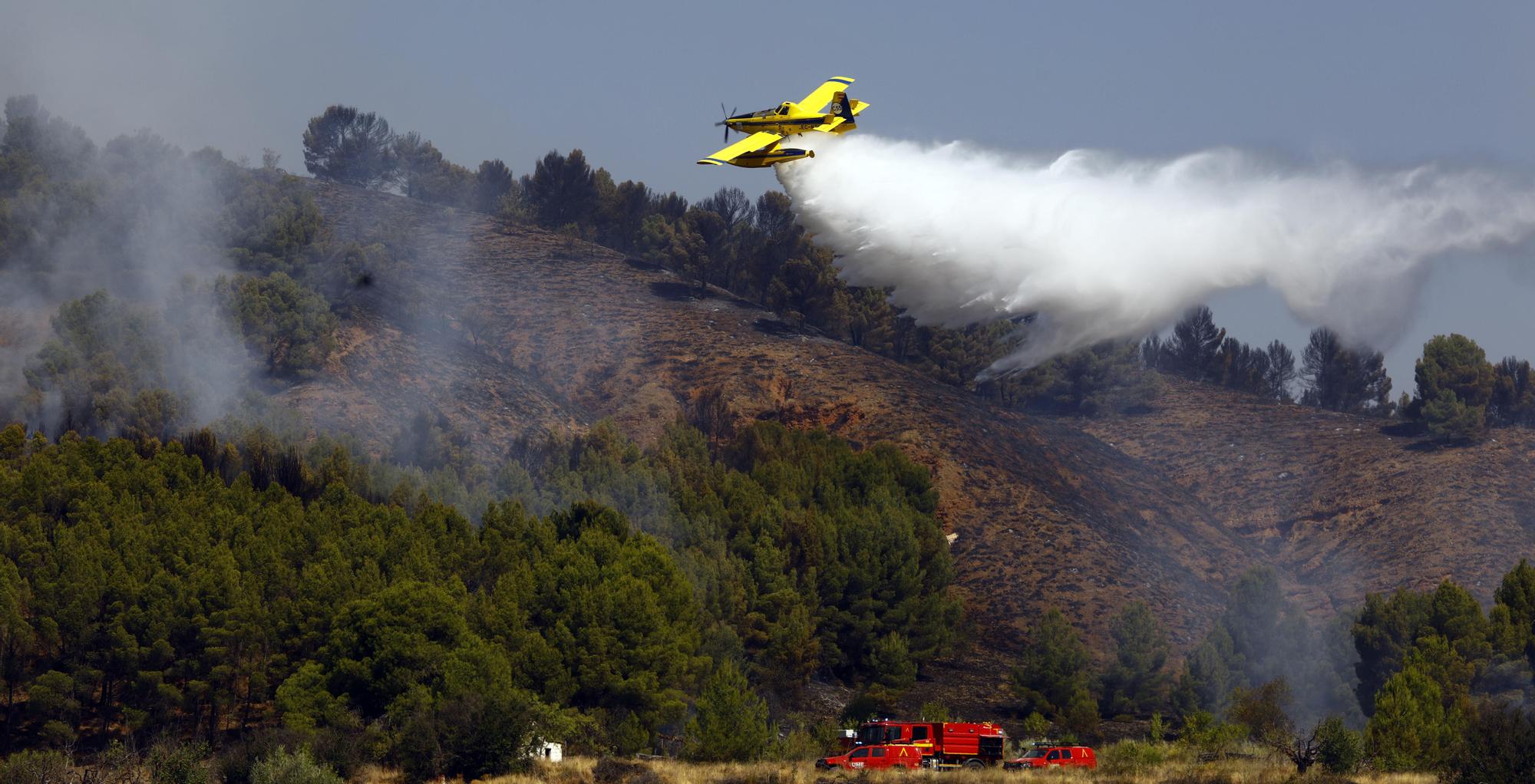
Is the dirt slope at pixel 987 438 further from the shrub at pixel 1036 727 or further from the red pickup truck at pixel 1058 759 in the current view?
the red pickup truck at pixel 1058 759

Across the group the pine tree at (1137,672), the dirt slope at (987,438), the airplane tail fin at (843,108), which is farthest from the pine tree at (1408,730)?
the airplane tail fin at (843,108)

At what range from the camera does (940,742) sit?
47062 mm

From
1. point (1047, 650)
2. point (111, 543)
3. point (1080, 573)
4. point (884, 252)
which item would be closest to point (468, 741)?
point (111, 543)

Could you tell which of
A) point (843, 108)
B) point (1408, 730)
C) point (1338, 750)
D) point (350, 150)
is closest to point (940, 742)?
point (1338, 750)

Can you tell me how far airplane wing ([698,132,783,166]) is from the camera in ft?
208

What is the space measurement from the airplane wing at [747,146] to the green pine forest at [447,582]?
563 inches

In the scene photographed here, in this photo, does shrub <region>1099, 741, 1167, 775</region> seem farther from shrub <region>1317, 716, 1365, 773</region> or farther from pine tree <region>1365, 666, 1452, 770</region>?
pine tree <region>1365, 666, 1452, 770</region>

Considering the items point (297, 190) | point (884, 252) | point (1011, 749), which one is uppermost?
point (297, 190)

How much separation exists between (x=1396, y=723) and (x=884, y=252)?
3587 centimetres

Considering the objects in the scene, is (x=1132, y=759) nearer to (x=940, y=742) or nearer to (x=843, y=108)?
(x=940, y=742)

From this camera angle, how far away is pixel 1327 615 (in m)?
88.5

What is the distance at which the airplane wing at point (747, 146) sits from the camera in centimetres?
6344

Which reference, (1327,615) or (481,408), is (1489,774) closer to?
(1327,615)

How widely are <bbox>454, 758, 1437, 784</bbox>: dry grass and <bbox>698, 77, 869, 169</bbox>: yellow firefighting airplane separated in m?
24.3
